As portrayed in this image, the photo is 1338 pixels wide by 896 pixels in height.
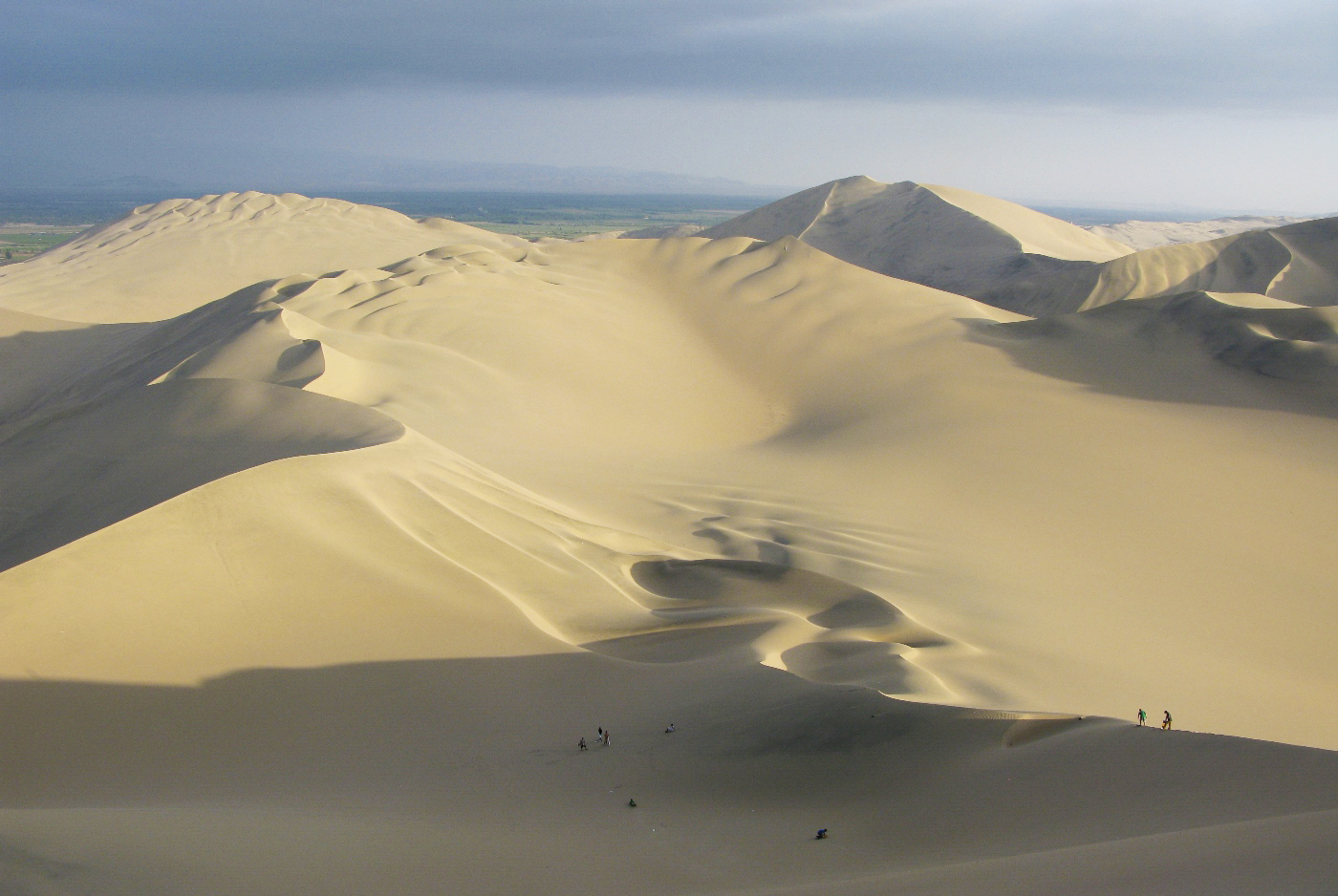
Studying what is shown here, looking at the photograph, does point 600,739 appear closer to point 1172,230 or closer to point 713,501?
point 713,501

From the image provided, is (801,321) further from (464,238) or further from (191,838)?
(464,238)

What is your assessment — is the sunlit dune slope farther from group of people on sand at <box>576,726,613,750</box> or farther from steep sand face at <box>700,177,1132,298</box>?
steep sand face at <box>700,177,1132,298</box>

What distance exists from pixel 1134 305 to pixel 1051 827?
21848 millimetres

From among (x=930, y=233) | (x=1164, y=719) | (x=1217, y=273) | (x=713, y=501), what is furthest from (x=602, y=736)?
(x=930, y=233)

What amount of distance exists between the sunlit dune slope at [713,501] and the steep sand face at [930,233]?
21916 millimetres

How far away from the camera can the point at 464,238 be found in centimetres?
6212

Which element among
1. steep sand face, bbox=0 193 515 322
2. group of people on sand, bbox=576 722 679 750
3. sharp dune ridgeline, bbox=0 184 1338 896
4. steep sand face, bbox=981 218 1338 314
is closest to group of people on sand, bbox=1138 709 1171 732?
sharp dune ridgeline, bbox=0 184 1338 896

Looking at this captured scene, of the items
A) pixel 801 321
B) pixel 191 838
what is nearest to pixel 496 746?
pixel 191 838

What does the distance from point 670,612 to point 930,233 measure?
4733 centimetres

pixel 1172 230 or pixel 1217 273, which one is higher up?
pixel 1172 230

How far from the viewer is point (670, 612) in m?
10.6

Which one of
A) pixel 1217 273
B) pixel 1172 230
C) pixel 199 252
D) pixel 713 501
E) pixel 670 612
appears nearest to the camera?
pixel 670 612

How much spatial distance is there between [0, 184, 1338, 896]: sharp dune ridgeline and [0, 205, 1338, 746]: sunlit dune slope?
71 millimetres

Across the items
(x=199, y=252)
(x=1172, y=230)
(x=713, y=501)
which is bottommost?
(x=713, y=501)
